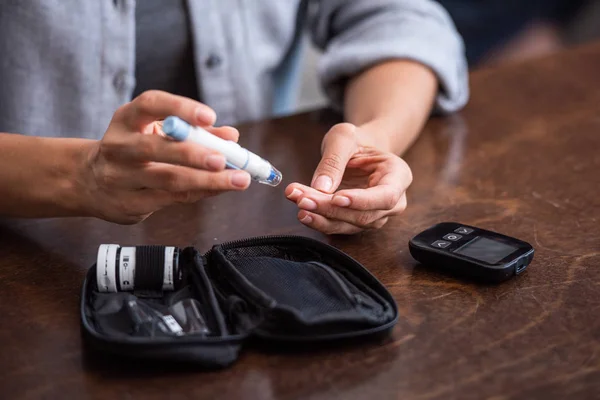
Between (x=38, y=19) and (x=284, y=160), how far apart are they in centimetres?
35

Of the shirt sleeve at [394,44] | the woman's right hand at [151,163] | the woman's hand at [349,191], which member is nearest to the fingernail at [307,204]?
the woman's hand at [349,191]

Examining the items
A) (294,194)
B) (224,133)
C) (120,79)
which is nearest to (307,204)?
(294,194)

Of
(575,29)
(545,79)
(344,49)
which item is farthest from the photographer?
(575,29)

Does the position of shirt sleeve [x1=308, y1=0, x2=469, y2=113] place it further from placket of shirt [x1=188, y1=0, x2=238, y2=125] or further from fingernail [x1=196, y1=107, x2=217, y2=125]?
fingernail [x1=196, y1=107, x2=217, y2=125]

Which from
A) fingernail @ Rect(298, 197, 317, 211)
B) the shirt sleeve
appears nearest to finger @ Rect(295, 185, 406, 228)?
fingernail @ Rect(298, 197, 317, 211)

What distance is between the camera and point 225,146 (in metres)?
0.61

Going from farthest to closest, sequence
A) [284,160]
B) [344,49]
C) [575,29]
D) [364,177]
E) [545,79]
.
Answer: [575,29] < [545,79] < [344,49] < [284,160] < [364,177]

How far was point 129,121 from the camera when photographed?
1.98 ft

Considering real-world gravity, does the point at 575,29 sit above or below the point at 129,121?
below

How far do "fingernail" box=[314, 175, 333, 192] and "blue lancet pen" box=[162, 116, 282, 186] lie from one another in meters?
0.05

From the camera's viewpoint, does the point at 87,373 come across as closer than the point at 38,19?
Yes

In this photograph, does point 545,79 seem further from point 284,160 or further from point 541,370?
point 541,370

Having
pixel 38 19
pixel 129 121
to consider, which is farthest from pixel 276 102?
pixel 129 121

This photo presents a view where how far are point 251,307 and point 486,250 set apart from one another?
241 mm
